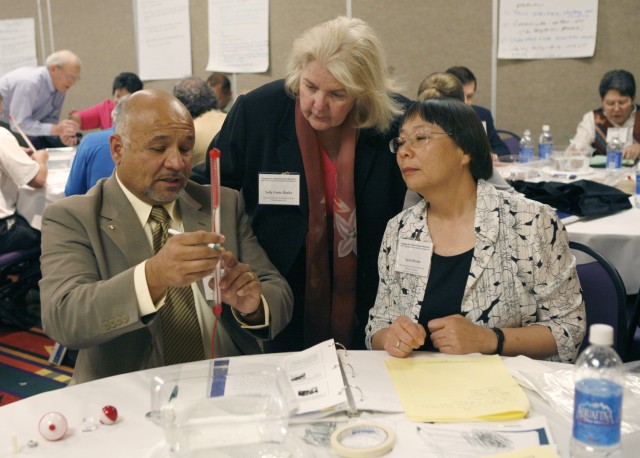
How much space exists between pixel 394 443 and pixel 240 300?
673mm

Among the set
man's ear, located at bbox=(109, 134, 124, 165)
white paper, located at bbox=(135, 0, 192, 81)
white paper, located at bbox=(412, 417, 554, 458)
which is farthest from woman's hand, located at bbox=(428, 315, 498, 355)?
white paper, located at bbox=(135, 0, 192, 81)

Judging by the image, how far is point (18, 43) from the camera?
28.8 feet

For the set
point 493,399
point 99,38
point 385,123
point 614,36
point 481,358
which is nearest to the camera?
point 493,399

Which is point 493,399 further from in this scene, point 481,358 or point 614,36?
point 614,36

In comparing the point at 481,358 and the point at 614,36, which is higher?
the point at 614,36

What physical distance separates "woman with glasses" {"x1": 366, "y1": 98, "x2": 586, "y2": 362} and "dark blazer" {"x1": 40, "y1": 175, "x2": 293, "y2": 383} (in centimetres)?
38

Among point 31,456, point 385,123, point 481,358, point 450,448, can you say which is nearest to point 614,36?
point 385,123

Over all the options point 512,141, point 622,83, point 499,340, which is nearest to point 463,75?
point 512,141

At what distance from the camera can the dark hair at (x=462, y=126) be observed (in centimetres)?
211

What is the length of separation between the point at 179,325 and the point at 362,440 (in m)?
0.79

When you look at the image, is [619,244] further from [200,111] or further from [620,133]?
[200,111]

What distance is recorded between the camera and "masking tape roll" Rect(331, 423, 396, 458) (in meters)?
1.30

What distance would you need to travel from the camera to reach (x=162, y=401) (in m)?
1.37

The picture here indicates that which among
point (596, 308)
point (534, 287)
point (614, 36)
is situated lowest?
point (596, 308)
